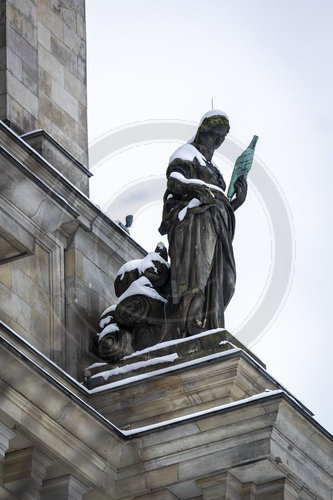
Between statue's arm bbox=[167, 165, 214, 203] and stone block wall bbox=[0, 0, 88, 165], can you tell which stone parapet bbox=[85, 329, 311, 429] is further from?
stone block wall bbox=[0, 0, 88, 165]

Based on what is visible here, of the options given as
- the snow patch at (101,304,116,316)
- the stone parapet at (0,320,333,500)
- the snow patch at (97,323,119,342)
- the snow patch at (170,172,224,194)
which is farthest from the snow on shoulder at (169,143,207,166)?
the stone parapet at (0,320,333,500)

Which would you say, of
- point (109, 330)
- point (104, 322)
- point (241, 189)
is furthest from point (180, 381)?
point (241, 189)

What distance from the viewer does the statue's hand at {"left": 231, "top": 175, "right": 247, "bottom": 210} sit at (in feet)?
86.0

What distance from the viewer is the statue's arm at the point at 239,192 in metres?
26.2

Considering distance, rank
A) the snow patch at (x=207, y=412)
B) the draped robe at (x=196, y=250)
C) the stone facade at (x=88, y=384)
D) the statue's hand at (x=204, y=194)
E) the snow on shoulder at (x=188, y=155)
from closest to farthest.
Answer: the stone facade at (x=88, y=384) → the snow patch at (x=207, y=412) → the draped robe at (x=196, y=250) → the statue's hand at (x=204, y=194) → the snow on shoulder at (x=188, y=155)

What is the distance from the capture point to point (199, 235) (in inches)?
990

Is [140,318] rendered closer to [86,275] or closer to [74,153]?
[86,275]

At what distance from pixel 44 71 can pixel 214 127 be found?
297 cm

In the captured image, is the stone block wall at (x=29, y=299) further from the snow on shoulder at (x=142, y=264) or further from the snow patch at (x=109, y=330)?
the snow on shoulder at (x=142, y=264)

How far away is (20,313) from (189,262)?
2147 mm

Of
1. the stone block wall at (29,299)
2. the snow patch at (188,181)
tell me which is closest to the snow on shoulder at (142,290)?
the stone block wall at (29,299)

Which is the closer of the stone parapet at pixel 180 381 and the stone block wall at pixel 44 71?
the stone parapet at pixel 180 381

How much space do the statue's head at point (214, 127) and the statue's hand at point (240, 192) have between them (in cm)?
55

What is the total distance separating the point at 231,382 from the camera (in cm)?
2362
